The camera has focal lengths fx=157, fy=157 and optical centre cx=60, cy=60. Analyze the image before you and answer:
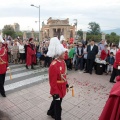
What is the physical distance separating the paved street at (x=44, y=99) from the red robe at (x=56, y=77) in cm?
105

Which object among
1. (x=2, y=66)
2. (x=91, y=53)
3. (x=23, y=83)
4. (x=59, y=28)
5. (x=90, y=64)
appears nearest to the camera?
(x=2, y=66)

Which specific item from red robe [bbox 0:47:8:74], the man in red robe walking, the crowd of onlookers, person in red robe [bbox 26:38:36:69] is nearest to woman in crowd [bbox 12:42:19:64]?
the crowd of onlookers

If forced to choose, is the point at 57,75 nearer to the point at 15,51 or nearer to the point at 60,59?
the point at 60,59

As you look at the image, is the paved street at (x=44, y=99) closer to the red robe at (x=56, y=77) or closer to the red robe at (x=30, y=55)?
the red robe at (x=56, y=77)

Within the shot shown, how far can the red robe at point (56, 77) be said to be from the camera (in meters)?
3.33

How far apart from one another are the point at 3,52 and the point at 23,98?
1.70 meters

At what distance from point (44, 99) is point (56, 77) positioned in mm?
2118

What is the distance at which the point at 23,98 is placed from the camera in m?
5.24

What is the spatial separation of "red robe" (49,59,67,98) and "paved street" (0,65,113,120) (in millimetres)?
1045

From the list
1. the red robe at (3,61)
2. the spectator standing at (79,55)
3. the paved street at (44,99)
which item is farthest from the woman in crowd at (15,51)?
the red robe at (3,61)

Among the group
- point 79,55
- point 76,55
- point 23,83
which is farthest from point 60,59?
point 76,55

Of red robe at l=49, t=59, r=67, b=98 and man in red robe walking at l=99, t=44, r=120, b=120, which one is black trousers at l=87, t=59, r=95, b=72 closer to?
red robe at l=49, t=59, r=67, b=98

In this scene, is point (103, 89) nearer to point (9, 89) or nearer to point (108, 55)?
point (108, 55)

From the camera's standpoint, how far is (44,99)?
17.1ft
